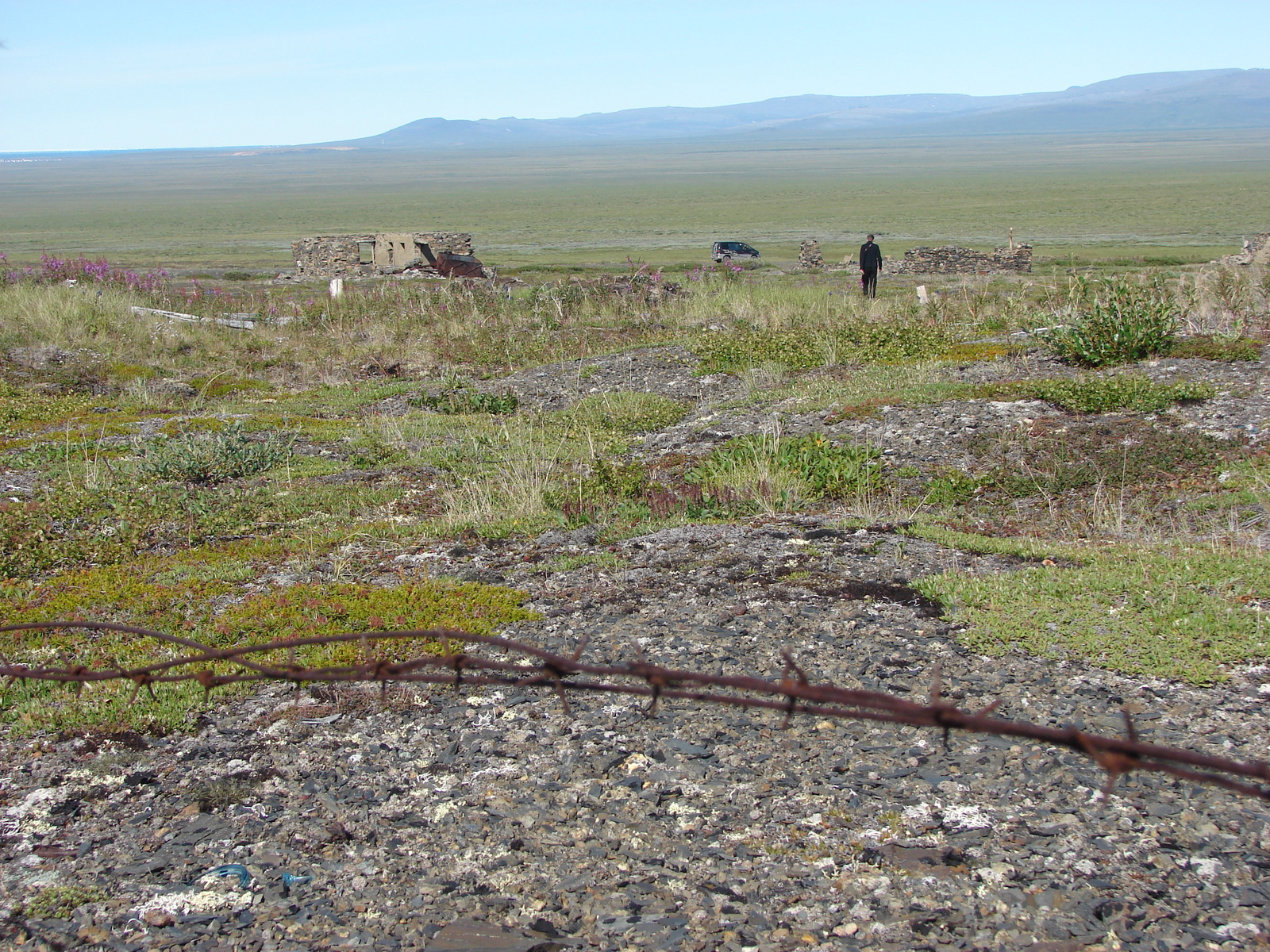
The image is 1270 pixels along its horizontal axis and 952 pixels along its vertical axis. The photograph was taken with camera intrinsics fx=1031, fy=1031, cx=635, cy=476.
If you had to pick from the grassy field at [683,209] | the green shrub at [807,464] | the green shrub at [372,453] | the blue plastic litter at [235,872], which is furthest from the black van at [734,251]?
the blue plastic litter at [235,872]

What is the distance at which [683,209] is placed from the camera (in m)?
69.4

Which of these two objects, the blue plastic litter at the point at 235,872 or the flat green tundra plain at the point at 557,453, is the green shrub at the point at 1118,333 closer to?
the flat green tundra plain at the point at 557,453

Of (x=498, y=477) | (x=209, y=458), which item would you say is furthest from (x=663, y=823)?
(x=209, y=458)

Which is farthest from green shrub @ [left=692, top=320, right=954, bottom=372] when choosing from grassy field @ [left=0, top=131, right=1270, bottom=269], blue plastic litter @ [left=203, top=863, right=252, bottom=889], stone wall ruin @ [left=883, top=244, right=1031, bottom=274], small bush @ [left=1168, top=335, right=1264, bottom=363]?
grassy field @ [left=0, top=131, right=1270, bottom=269]

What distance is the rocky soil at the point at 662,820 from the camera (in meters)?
2.88

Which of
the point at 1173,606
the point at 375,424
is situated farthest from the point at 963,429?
the point at 375,424

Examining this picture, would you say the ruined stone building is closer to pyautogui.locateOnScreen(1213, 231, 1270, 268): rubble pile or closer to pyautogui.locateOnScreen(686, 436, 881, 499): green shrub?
pyautogui.locateOnScreen(1213, 231, 1270, 268): rubble pile

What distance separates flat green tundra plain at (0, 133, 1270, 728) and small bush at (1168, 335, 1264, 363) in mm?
45

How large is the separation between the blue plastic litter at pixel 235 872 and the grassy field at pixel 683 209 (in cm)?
3371

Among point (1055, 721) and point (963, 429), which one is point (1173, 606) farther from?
point (963, 429)

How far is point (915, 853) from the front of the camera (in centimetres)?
315

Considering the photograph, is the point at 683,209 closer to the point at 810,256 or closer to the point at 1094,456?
the point at 810,256

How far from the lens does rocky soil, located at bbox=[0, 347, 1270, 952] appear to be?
9.44ft

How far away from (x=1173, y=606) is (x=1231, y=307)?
10.4m
